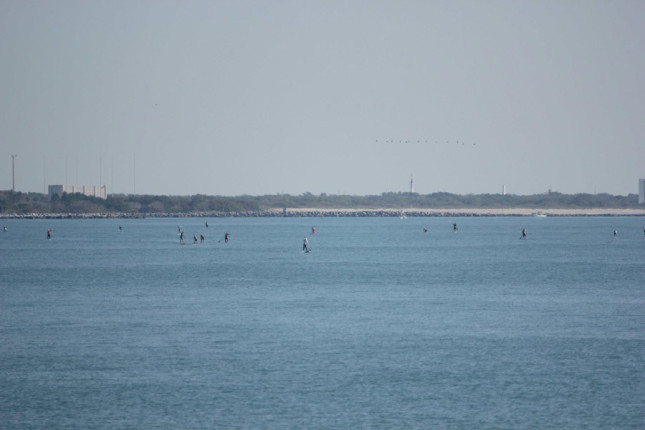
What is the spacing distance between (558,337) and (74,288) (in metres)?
36.0

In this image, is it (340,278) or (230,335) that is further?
(340,278)

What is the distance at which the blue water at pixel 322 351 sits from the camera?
1093 inches

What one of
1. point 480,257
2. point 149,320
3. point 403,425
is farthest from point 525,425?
point 480,257

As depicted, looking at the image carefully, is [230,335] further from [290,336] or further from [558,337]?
[558,337]

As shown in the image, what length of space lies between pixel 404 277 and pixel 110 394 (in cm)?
4571

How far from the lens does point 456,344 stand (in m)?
38.4

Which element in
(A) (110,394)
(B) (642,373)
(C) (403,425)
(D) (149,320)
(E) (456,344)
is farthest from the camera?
(D) (149,320)

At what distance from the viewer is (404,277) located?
73.4 meters

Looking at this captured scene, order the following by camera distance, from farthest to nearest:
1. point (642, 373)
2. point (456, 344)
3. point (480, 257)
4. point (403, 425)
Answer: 1. point (480, 257)
2. point (456, 344)
3. point (642, 373)
4. point (403, 425)

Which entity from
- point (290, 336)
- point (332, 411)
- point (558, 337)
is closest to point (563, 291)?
point (558, 337)

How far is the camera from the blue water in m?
27.8

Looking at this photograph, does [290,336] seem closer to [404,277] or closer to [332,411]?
[332,411]

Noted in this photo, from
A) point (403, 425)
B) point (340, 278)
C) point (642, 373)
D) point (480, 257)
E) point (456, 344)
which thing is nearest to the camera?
point (403, 425)

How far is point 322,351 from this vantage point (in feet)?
120
